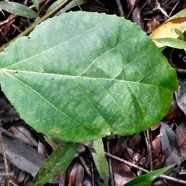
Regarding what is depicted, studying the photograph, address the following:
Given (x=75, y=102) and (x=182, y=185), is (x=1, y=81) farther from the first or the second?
(x=182, y=185)

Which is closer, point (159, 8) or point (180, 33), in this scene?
point (180, 33)

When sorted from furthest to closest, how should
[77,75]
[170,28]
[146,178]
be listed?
[170,28]
[146,178]
[77,75]

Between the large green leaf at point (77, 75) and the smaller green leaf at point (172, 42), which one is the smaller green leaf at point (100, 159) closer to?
the large green leaf at point (77, 75)

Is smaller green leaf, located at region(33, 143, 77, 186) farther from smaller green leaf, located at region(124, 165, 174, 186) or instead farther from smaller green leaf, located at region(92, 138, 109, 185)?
smaller green leaf, located at region(124, 165, 174, 186)

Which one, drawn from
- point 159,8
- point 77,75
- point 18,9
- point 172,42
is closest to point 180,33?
point 172,42

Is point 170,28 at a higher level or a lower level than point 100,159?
higher

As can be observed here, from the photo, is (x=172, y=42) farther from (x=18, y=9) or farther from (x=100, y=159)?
(x=18, y=9)

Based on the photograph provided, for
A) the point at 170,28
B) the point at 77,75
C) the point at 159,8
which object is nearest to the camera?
the point at 77,75

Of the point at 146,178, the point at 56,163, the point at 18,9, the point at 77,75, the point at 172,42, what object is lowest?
the point at 146,178
